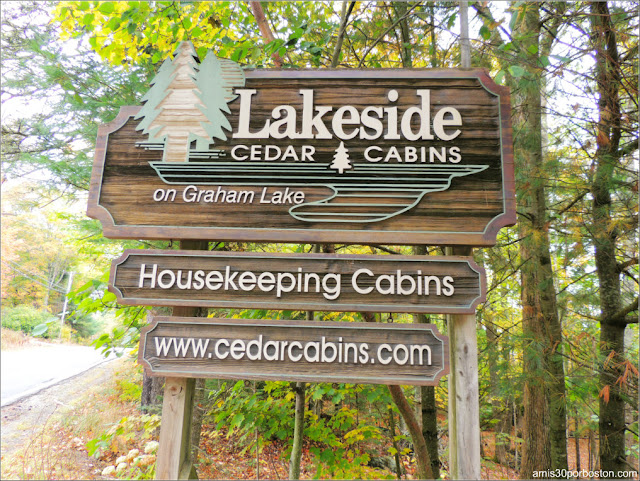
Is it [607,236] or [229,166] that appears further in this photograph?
[607,236]

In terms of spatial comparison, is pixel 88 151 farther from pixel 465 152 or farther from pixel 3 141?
pixel 465 152

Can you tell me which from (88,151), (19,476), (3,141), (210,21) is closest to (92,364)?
(19,476)

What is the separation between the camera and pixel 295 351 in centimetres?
207

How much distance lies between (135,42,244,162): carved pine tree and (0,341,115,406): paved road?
7.74 metres

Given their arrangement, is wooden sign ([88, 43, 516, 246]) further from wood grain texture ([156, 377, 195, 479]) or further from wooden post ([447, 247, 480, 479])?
wood grain texture ([156, 377, 195, 479])

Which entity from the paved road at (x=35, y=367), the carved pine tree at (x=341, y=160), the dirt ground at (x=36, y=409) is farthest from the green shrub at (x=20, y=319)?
the carved pine tree at (x=341, y=160)

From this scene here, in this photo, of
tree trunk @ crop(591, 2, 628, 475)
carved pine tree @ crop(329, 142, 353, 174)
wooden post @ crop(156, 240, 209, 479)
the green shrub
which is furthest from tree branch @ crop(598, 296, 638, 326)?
the green shrub

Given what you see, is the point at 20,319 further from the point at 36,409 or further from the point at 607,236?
the point at 607,236

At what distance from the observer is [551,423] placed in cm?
418

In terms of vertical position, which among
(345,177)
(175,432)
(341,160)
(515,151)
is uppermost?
(515,151)

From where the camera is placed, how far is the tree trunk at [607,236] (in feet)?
10.9

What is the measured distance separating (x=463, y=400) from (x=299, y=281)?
114 centimetres

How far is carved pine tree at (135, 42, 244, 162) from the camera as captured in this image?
7.70 ft

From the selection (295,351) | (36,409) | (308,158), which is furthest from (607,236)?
(36,409)
